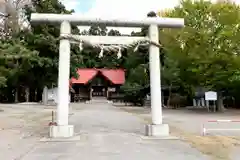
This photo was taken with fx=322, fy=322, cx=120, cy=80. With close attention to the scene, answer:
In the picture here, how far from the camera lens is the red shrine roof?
189ft

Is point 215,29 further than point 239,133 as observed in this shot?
Yes

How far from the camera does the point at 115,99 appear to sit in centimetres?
5750

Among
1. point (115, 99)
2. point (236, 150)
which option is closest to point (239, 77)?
point (236, 150)

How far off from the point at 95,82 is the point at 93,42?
47812 mm

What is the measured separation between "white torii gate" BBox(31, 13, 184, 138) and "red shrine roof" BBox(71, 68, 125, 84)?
145 ft

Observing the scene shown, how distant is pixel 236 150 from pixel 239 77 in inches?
701

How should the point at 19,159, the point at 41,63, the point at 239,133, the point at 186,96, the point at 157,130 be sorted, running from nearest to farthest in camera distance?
the point at 19,159
the point at 157,130
the point at 239,133
the point at 41,63
the point at 186,96

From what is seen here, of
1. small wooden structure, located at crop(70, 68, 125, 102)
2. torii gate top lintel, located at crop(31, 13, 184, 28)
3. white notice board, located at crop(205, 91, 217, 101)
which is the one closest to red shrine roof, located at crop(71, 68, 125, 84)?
small wooden structure, located at crop(70, 68, 125, 102)

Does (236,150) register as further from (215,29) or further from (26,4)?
(26,4)

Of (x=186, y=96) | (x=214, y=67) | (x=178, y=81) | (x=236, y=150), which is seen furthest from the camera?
(x=186, y=96)

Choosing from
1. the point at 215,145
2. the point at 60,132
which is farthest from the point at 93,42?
the point at 215,145

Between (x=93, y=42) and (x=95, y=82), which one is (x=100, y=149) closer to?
(x=93, y=42)

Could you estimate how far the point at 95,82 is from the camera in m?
60.3

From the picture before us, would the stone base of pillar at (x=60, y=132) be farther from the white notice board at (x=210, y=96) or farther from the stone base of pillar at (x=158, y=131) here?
the white notice board at (x=210, y=96)
